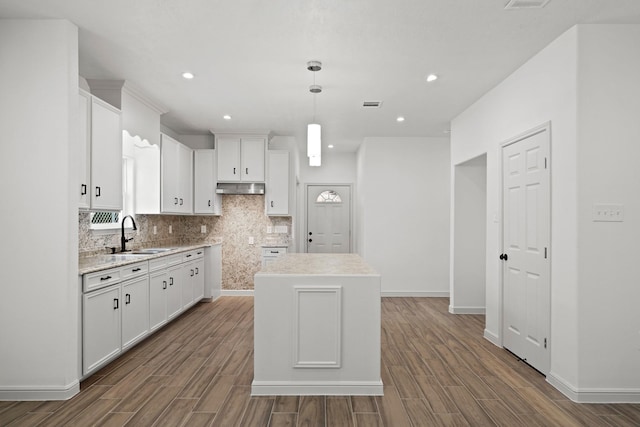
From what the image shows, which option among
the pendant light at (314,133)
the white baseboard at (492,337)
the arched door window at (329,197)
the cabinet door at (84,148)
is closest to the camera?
the cabinet door at (84,148)

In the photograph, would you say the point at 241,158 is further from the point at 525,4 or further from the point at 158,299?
the point at 525,4

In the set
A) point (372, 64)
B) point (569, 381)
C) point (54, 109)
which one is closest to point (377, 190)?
point (372, 64)

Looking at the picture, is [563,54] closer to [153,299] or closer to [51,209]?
[51,209]

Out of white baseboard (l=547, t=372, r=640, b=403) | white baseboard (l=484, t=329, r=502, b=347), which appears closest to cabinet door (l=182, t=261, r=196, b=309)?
white baseboard (l=484, t=329, r=502, b=347)

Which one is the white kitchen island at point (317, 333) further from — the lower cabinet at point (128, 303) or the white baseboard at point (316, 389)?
the lower cabinet at point (128, 303)

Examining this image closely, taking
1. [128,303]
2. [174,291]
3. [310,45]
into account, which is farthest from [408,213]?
[128,303]

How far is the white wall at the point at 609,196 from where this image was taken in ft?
8.99

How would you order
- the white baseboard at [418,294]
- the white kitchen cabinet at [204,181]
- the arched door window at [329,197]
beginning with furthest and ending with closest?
the arched door window at [329,197] < the white baseboard at [418,294] < the white kitchen cabinet at [204,181]

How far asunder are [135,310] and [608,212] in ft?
13.5

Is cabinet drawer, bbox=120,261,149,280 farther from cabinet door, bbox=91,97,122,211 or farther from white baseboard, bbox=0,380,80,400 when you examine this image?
white baseboard, bbox=0,380,80,400

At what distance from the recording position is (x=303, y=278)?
9.37 ft

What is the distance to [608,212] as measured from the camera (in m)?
2.77

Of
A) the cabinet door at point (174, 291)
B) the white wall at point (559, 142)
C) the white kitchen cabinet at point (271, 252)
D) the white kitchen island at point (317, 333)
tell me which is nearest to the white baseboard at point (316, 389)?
the white kitchen island at point (317, 333)

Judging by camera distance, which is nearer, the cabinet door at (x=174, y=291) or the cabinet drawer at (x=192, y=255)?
the cabinet door at (x=174, y=291)
